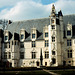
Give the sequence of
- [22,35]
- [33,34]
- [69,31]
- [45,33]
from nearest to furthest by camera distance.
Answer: [69,31], [45,33], [33,34], [22,35]

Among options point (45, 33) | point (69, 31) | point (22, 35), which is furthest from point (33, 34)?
point (69, 31)

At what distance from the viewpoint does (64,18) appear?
58.3m

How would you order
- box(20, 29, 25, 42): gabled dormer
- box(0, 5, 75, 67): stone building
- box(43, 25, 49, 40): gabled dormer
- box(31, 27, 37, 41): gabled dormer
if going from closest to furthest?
box(0, 5, 75, 67): stone building
box(43, 25, 49, 40): gabled dormer
box(31, 27, 37, 41): gabled dormer
box(20, 29, 25, 42): gabled dormer

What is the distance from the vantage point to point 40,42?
186ft

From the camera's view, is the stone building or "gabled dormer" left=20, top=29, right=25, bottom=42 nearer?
the stone building

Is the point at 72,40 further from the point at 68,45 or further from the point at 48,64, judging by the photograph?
the point at 48,64

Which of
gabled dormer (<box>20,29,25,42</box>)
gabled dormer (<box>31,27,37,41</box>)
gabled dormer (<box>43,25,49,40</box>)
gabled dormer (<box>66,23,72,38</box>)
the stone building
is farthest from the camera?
gabled dormer (<box>20,29,25,42</box>)

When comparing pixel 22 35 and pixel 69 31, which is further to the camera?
pixel 22 35

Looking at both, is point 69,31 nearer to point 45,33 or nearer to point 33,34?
point 45,33

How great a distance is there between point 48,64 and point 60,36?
8.09 metres

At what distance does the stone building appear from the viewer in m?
53.7

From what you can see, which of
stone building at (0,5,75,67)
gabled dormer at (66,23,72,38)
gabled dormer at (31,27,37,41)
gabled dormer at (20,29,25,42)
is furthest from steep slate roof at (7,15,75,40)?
gabled dormer at (66,23,72,38)

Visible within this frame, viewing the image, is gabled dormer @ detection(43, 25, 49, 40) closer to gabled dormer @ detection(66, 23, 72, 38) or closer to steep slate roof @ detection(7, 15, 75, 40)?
steep slate roof @ detection(7, 15, 75, 40)

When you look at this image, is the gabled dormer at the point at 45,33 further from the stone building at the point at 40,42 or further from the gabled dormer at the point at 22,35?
the gabled dormer at the point at 22,35
